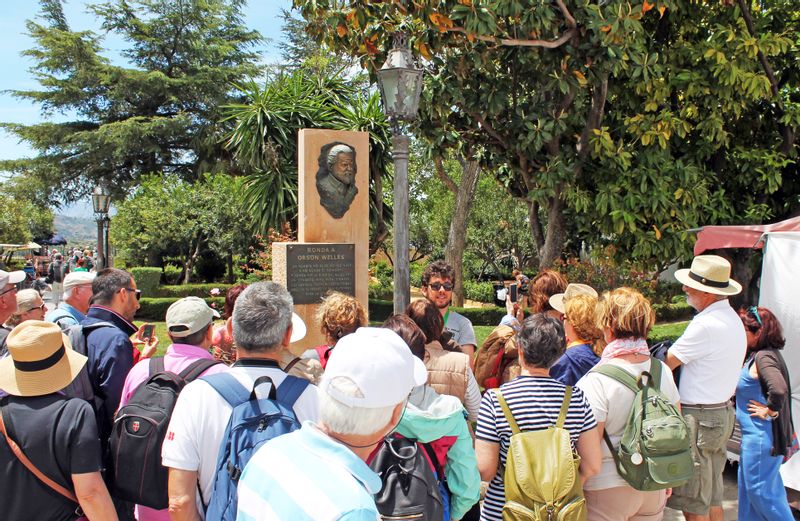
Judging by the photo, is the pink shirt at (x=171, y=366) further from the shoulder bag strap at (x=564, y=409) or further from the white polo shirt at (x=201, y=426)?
the shoulder bag strap at (x=564, y=409)

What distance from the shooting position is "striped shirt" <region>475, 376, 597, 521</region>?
280 centimetres

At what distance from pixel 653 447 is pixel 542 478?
24.9 inches

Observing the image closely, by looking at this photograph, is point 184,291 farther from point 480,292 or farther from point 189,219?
point 480,292

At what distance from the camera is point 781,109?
8.70m

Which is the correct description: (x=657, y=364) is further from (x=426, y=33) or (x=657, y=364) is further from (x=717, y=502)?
(x=426, y=33)

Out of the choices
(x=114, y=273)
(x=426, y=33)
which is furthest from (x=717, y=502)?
(x=426, y=33)

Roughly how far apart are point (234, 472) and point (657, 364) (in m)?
2.25

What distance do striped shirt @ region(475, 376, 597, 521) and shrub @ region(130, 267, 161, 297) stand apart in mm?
19256

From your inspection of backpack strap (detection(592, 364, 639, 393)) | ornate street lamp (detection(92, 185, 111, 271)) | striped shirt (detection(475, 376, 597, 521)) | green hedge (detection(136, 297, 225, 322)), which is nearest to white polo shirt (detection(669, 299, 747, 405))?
backpack strap (detection(592, 364, 639, 393))

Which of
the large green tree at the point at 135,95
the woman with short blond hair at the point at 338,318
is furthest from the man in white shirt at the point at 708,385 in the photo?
the large green tree at the point at 135,95

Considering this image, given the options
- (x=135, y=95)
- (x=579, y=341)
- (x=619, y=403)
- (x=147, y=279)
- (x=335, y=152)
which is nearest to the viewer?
(x=619, y=403)

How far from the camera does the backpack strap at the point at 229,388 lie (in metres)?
2.37

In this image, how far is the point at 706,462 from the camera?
3.85m

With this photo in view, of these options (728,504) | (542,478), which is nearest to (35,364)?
(542,478)
